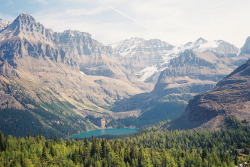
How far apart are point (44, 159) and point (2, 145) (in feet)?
115

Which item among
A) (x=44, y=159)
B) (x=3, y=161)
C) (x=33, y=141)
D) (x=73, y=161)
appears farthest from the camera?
(x=33, y=141)

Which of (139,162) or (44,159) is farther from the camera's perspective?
(139,162)

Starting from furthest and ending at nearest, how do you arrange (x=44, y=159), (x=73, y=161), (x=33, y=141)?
(x=33, y=141)
(x=73, y=161)
(x=44, y=159)

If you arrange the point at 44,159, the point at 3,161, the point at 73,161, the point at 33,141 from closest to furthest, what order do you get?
the point at 3,161, the point at 44,159, the point at 73,161, the point at 33,141

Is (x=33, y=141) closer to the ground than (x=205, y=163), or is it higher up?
higher up

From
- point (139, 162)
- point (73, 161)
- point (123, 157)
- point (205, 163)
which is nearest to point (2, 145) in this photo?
point (73, 161)

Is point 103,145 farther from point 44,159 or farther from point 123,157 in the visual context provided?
point 44,159

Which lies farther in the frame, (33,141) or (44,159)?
(33,141)

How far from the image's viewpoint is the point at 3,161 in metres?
133

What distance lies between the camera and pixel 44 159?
147250 millimetres

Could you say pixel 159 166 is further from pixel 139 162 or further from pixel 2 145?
pixel 2 145

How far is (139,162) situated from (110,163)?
20263mm

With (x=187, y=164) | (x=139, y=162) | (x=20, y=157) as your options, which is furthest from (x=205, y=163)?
(x=20, y=157)

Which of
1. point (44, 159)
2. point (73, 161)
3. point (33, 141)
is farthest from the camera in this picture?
point (33, 141)
